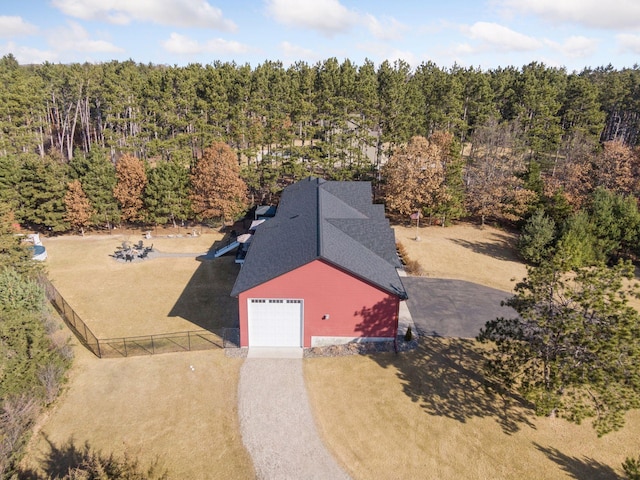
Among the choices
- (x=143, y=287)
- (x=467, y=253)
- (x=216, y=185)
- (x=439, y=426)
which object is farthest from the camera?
(x=216, y=185)

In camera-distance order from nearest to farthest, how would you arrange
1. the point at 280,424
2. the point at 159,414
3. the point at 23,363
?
the point at 280,424
the point at 23,363
the point at 159,414

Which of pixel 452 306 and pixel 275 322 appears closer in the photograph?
pixel 275 322

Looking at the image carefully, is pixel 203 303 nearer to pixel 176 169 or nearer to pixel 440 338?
pixel 440 338

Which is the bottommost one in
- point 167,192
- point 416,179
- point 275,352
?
point 275,352

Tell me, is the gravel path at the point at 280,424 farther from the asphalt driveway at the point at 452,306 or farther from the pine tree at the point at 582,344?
the asphalt driveway at the point at 452,306

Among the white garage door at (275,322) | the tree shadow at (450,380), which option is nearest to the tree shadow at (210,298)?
the white garage door at (275,322)

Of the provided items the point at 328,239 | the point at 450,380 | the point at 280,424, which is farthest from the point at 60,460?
the point at 450,380

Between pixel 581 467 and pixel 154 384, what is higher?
pixel 154 384

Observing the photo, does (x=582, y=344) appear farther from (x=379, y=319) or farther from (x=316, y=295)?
(x=316, y=295)
